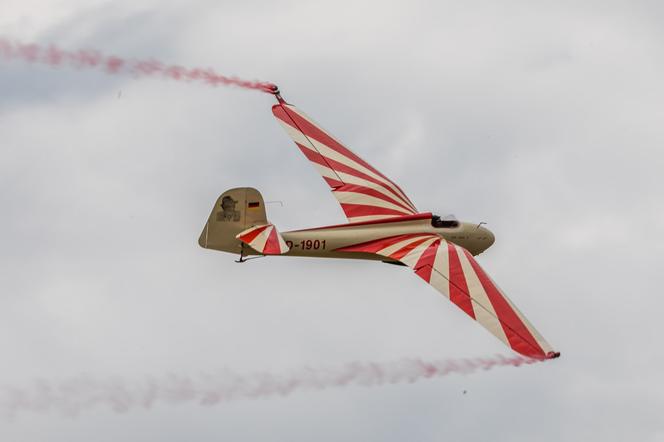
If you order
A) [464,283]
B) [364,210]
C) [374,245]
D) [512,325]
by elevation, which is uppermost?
[364,210]

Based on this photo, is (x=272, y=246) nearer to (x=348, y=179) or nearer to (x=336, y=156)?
(x=348, y=179)

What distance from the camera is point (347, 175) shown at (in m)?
61.7

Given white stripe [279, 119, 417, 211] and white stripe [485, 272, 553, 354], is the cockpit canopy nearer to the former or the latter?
white stripe [279, 119, 417, 211]

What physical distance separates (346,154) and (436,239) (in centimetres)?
556

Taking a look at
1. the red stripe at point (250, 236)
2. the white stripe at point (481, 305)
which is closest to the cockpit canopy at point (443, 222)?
the white stripe at point (481, 305)

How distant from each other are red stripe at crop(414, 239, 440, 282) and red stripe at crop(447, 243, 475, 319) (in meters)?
0.61

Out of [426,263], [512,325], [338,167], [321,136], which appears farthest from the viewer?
[321,136]

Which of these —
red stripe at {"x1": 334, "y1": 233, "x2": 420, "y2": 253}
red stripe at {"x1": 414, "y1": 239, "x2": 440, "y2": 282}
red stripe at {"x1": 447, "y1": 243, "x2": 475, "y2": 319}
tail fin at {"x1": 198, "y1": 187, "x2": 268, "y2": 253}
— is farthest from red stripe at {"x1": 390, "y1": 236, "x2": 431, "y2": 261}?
tail fin at {"x1": 198, "y1": 187, "x2": 268, "y2": 253}

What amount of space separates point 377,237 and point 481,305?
538 centimetres

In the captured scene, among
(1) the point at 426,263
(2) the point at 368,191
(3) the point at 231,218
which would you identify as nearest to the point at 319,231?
(3) the point at 231,218

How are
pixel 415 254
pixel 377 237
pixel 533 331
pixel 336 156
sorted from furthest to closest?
pixel 336 156 → pixel 377 237 → pixel 415 254 → pixel 533 331

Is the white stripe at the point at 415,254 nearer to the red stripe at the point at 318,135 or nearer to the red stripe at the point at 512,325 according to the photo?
the red stripe at the point at 512,325

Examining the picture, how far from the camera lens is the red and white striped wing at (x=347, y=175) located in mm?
A: 60562

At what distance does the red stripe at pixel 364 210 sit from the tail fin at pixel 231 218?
426cm
